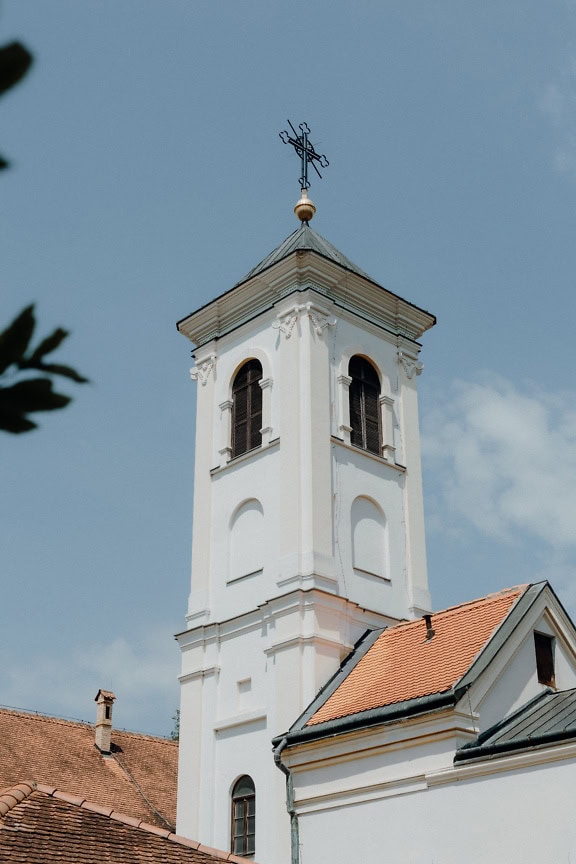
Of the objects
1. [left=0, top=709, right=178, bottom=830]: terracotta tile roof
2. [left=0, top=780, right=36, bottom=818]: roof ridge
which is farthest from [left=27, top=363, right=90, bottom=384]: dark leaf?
[left=0, top=709, right=178, bottom=830]: terracotta tile roof

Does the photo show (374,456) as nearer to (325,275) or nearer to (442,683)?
(325,275)

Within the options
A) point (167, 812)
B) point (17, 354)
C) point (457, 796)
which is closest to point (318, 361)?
point (457, 796)

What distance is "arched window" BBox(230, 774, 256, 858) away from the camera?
667 inches

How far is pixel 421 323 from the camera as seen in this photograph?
22219 millimetres

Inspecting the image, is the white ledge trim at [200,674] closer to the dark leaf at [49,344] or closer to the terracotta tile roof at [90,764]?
the terracotta tile roof at [90,764]

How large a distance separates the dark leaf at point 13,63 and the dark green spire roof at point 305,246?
18.7 meters

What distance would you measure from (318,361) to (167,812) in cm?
1101

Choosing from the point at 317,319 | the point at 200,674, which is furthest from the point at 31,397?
the point at 317,319

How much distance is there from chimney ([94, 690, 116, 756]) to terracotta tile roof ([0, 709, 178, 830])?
196 millimetres

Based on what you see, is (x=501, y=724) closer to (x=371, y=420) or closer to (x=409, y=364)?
(x=371, y=420)

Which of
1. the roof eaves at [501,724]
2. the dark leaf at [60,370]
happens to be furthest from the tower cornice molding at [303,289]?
the dark leaf at [60,370]

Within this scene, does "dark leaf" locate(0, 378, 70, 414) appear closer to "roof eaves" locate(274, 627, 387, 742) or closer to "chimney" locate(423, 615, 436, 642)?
"roof eaves" locate(274, 627, 387, 742)

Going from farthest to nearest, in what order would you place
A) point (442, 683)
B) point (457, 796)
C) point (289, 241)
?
point (289, 241), point (442, 683), point (457, 796)

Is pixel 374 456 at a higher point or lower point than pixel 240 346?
lower
